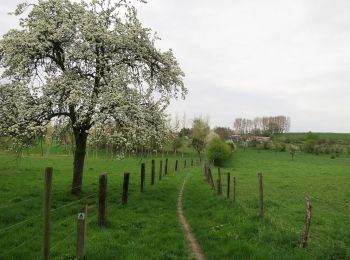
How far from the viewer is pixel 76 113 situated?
23.9 metres

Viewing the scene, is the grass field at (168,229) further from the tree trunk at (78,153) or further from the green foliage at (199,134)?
the green foliage at (199,134)

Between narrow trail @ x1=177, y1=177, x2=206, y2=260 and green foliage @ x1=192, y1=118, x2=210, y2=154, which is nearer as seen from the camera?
narrow trail @ x1=177, y1=177, x2=206, y2=260

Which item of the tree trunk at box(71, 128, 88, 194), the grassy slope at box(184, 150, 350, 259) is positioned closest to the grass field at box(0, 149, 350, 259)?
the grassy slope at box(184, 150, 350, 259)

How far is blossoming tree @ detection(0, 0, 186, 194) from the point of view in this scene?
22750mm

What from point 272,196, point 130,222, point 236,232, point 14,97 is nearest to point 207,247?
point 236,232

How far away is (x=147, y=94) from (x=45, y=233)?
1731cm

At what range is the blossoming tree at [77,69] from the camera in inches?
896

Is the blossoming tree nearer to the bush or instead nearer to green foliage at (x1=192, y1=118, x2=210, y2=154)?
the bush

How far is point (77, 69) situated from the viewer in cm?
2464

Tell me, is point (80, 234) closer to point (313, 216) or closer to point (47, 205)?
point (47, 205)

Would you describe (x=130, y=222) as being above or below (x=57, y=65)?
below

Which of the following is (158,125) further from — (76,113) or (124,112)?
(76,113)

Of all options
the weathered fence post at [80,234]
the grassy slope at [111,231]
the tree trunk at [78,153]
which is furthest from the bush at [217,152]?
the weathered fence post at [80,234]

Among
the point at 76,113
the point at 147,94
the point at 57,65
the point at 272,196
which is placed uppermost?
the point at 57,65
